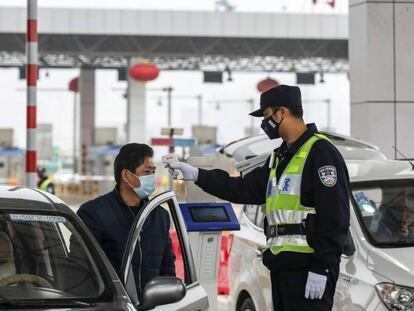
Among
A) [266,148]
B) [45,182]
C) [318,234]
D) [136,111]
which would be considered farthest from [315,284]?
[136,111]

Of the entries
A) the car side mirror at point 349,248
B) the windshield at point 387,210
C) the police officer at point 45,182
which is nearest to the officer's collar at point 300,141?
the car side mirror at point 349,248

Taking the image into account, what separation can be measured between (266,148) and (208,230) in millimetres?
1359

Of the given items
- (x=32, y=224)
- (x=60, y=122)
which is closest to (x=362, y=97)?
(x=32, y=224)

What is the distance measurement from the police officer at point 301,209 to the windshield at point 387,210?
2.98ft

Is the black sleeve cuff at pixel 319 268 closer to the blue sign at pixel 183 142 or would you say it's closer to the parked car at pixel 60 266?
the parked car at pixel 60 266

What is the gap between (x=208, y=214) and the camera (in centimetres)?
647

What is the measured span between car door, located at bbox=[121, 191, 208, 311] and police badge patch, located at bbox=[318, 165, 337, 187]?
29.6 inches

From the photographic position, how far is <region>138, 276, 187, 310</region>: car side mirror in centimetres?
402

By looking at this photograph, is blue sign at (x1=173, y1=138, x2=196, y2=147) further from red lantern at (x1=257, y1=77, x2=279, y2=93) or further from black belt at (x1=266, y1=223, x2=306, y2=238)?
black belt at (x1=266, y1=223, x2=306, y2=238)

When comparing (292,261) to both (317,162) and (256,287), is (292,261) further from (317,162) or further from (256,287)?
(256,287)

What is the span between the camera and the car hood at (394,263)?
516 cm

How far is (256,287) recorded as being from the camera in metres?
6.54

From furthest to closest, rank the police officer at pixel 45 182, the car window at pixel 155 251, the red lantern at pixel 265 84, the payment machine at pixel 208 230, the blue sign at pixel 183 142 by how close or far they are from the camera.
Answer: the red lantern at pixel 265 84
the blue sign at pixel 183 142
the police officer at pixel 45 182
the payment machine at pixel 208 230
the car window at pixel 155 251

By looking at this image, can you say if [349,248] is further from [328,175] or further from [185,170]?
[185,170]
